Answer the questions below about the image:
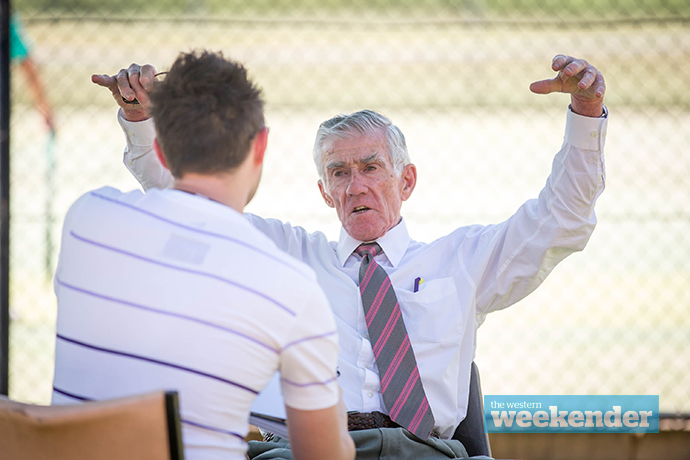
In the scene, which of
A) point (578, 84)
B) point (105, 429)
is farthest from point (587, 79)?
point (105, 429)

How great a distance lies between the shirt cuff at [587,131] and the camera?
1.92 meters

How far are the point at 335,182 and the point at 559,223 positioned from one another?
0.77 metres

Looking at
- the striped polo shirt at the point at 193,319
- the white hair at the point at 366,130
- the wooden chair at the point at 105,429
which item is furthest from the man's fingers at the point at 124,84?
the wooden chair at the point at 105,429

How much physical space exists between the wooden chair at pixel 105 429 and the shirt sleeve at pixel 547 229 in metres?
1.32

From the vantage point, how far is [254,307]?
104 centimetres

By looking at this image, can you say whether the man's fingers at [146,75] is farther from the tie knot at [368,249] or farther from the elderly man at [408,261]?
the tie knot at [368,249]

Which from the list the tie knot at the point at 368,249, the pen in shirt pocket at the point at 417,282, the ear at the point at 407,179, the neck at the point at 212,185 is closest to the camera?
the neck at the point at 212,185

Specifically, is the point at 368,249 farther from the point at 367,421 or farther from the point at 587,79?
the point at 587,79

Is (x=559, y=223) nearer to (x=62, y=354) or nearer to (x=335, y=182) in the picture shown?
(x=335, y=182)

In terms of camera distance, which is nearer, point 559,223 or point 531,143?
point 559,223

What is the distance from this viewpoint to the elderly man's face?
226 centimetres

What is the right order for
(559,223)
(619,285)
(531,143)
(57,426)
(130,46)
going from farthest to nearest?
(130,46)
(531,143)
(619,285)
(559,223)
(57,426)

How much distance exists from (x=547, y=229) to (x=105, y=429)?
144 centimetres

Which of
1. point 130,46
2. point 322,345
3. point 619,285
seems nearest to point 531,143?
point 619,285
